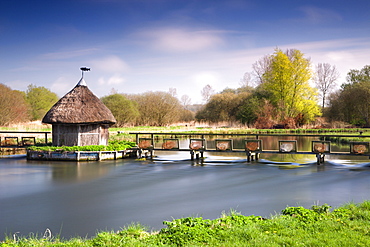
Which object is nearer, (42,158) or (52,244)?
(52,244)

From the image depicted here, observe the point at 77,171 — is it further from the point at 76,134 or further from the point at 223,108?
the point at 223,108

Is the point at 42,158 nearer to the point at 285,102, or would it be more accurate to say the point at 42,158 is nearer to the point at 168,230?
the point at 168,230

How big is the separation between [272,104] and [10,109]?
31762 mm

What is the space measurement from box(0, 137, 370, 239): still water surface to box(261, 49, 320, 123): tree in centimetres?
2481

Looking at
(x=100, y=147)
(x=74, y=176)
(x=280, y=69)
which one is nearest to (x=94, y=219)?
(x=74, y=176)

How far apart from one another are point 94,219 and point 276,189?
613 cm

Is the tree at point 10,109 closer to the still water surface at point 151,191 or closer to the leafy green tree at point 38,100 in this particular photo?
the leafy green tree at point 38,100

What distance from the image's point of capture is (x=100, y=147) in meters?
19.5

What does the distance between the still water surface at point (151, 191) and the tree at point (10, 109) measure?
85.7 feet

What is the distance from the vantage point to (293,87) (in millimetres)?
44156

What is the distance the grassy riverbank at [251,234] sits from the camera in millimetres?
5375

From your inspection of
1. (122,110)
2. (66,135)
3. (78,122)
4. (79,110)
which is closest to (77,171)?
(78,122)

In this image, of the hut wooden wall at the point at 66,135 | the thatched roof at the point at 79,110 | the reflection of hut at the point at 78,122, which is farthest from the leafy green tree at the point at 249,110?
the hut wooden wall at the point at 66,135

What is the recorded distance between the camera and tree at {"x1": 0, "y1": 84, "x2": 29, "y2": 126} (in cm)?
4241
